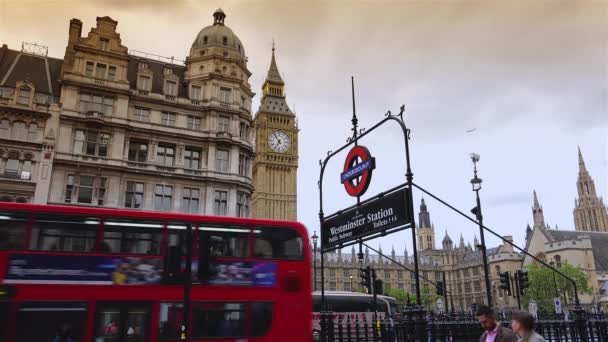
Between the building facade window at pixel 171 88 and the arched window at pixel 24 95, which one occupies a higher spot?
the building facade window at pixel 171 88

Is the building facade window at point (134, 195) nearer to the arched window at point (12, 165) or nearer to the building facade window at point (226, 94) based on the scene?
the arched window at point (12, 165)

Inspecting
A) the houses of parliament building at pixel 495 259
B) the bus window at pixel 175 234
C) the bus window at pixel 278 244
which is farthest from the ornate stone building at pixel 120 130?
the houses of parliament building at pixel 495 259

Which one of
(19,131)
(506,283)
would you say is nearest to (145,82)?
(19,131)

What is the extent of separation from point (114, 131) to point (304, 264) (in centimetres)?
2241

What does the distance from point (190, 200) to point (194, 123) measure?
591 centimetres

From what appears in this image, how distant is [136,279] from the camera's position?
10.7m

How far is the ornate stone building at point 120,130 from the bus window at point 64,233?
60.8 feet

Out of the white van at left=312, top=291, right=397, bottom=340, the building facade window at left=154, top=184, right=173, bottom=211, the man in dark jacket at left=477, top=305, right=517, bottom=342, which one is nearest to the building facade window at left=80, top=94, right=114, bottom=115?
the building facade window at left=154, top=184, right=173, bottom=211

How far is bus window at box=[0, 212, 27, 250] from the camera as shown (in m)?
10.2

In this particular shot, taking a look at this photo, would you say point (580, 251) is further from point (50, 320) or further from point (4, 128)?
point (50, 320)

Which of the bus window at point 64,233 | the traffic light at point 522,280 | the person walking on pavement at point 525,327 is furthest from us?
the traffic light at point 522,280

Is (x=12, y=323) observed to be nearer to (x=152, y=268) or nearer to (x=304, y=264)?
(x=152, y=268)

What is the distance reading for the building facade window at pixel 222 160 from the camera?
3234cm

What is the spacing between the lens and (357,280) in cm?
11450
